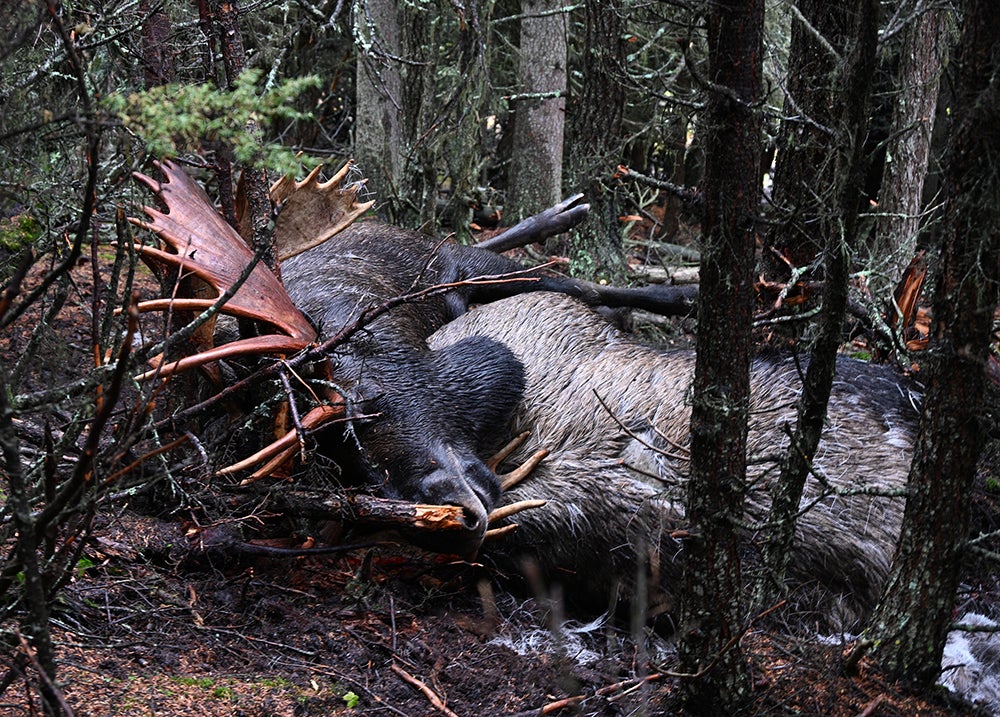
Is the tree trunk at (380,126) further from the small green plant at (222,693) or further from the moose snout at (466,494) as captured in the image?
the small green plant at (222,693)

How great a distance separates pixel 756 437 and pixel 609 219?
3.05m

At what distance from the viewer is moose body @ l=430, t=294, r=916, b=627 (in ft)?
13.5

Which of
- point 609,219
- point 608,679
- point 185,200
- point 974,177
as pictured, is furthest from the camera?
point 609,219

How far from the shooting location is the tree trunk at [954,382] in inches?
109

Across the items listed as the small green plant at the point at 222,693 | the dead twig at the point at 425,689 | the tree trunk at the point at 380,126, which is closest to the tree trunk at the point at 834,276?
the dead twig at the point at 425,689

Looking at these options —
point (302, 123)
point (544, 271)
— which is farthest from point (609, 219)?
point (302, 123)

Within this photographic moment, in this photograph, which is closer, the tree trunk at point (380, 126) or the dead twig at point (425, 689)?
the dead twig at point (425, 689)

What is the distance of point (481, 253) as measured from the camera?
651 cm

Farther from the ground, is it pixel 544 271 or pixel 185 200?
pixel 185 200

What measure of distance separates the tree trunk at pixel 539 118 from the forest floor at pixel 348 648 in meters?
4.88

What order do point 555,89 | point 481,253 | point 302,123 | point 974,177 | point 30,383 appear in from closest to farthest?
point 974,177, point 30,383, point 481,253, point 555,89, point 302,123

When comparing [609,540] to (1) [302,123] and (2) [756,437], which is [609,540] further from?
(1) [302,123]

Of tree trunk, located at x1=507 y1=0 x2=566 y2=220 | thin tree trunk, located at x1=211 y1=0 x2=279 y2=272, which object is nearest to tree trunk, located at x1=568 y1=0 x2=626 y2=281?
tree trunk, located at x1=507 y1=0 x2=566 y2=220

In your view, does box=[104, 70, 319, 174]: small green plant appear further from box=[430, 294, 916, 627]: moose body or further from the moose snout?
the moose snout
